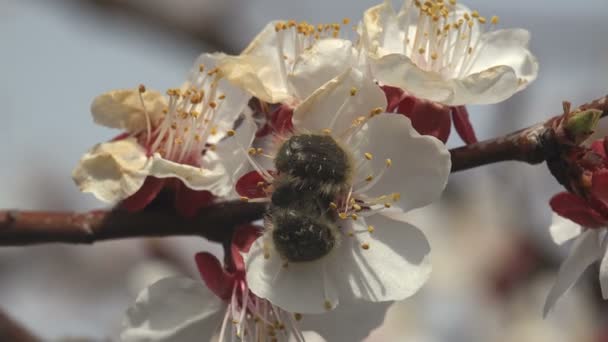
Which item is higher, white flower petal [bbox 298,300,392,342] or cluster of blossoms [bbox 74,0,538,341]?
cluster of blossoms [bbox 74,0,538,341]

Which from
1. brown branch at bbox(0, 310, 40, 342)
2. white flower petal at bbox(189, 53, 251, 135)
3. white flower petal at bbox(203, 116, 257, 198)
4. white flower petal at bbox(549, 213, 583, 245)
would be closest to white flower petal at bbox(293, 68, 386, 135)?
white flower petal at bbox(203, 116, 257, 198)

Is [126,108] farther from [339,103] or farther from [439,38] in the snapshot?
[439,38]

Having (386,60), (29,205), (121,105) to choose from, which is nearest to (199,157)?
(121,105)

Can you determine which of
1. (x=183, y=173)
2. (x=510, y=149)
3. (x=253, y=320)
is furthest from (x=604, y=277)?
(x=183, y=173)

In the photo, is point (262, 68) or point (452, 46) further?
point (452, 46)

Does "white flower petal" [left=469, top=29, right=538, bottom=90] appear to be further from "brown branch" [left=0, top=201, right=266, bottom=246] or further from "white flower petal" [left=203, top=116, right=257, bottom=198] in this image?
"brown branch" [left=0, top=201, right=266, bottom=246]

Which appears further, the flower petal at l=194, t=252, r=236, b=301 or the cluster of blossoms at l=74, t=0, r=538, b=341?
the flower petal at l=194, t=252, r=236, b=301

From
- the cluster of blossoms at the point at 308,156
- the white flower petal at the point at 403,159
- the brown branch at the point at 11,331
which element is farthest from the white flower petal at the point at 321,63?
the brown branch at the point at 11,331
